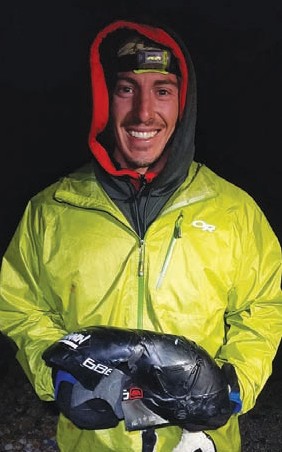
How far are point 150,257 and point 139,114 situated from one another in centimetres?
50

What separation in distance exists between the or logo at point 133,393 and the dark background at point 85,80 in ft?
14.3

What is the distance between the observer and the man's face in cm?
219

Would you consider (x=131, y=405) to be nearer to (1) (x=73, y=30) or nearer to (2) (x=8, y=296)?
(2) (x=8, y=296)

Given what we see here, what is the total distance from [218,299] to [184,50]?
91cm

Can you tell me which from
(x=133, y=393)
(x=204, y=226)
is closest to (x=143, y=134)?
(x=204, y=226)

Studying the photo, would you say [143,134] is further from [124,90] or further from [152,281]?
[152,281]

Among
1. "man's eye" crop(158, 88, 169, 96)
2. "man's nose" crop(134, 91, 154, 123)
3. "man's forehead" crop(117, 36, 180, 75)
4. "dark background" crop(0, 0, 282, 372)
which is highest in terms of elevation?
"man's forehead" crop(117, 36, 180, 75)

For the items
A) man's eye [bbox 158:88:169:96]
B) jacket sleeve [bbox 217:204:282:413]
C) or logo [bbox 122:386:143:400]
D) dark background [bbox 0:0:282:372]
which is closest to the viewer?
or logo [bbox 122:386:143:400]

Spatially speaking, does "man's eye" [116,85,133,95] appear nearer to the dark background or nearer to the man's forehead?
the man's forehead

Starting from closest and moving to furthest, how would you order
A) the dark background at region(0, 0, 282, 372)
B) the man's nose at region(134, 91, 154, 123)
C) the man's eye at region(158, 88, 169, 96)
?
the man's nose at region(134, 91, 154, 123) → the man's eye at region(158, 88, 169, 96) → the dark background at region(0, 0, 282, 372)

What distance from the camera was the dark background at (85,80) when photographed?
5887 mm

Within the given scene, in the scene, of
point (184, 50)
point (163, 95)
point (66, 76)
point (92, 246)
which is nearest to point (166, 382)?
point (92, 246)

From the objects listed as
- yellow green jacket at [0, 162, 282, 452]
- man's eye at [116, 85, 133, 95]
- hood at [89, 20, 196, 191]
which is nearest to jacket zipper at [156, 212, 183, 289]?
yellow green jacket at [0, 162, 282, 452]

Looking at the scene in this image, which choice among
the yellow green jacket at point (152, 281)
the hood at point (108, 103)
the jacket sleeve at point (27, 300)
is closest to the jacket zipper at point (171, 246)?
the yellow green jacket at point (152, 281)
